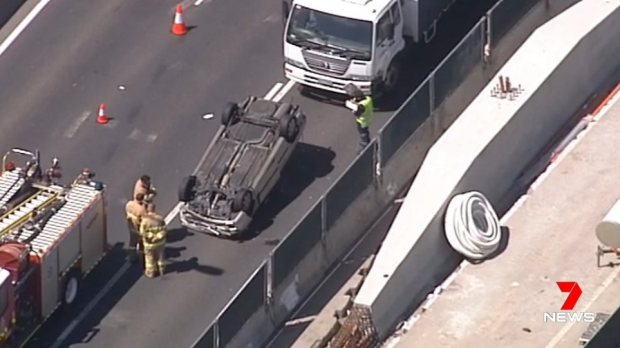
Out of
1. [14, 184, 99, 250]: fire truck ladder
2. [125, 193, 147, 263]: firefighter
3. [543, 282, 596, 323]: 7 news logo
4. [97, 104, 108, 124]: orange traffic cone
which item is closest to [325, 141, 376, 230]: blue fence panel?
[125, 193, 147, 263]: firefighter

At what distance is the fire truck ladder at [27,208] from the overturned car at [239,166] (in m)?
2.50

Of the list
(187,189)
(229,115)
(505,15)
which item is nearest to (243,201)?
(187,189)

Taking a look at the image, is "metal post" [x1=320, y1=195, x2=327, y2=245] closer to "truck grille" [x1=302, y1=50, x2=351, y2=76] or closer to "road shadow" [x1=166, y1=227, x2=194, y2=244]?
"road shadow" [x1=166, y1=227, x2=194, y2=244]

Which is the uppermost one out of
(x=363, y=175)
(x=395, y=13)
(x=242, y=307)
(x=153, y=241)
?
(x=395, y=13)

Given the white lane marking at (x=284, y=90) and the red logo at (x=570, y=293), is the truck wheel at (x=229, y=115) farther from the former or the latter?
the red logo at (x=570, y=293)

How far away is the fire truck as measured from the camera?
121 feet

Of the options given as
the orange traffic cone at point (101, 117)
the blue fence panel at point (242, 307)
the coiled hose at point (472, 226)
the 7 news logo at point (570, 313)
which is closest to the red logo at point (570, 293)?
the 7 news logo at point (570, 313)

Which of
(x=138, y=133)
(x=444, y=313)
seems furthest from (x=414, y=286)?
(x=138, y=133)

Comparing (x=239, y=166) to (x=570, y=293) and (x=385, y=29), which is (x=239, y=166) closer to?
(x=385, y=29)

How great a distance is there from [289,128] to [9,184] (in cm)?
546

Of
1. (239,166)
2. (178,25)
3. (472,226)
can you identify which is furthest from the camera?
(178,25)

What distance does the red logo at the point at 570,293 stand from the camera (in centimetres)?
3891

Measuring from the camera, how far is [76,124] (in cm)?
4281

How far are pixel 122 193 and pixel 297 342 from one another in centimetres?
512
